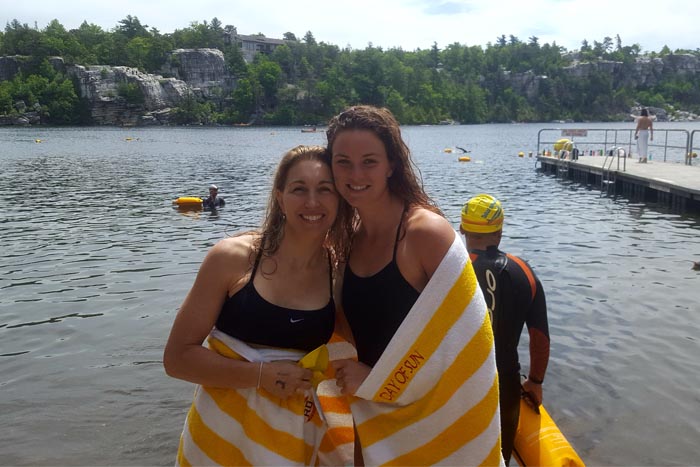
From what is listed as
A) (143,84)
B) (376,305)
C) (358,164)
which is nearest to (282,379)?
(376,305)

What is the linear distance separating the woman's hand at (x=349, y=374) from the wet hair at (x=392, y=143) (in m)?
0.74

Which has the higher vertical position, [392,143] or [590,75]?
[590,75]

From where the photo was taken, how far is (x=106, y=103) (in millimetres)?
129625

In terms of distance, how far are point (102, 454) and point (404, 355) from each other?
14.6 ft

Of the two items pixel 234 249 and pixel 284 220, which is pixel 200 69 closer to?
→ pixel 284 220

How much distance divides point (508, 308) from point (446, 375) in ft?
4.12

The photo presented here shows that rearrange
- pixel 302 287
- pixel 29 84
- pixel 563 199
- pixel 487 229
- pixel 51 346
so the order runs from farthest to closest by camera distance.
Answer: pixel 29 84
pixel 563 199
pixel 51 346
pixel 487 229
pixel 302 287

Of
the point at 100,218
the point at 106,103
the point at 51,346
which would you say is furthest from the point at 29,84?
the point at 51,346

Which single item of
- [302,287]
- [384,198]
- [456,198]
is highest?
[384,198]

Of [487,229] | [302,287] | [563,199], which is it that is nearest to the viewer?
[302,287]

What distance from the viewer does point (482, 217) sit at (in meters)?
3.78

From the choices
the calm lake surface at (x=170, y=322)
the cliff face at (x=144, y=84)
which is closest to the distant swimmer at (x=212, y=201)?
the calm lake surface at (x=170, y=322)

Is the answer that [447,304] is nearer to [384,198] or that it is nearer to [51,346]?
[384,198]

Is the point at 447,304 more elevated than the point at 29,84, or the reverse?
the point at 29,84
